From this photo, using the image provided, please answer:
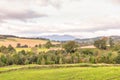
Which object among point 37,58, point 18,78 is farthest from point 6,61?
point 18,78

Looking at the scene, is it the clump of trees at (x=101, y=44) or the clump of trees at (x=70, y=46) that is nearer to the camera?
the clump of trees at (x=70, y=46)

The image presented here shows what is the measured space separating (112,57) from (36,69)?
4862 cm

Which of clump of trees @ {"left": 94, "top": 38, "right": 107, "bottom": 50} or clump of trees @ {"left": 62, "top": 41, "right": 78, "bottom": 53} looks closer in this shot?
clump of trees @ {"left": 62, "top": 41, "right": 78, "bottom": 53}

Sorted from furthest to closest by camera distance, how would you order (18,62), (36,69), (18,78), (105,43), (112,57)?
(105,43)
(18,62)
(112,57)
(36,69)
(18,78)

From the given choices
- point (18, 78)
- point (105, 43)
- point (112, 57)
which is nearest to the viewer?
point (18, 78)

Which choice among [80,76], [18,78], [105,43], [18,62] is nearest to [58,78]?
[80,76]

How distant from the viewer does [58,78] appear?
5478 cm

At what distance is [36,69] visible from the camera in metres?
75.4

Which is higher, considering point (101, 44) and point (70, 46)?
point (101, 44)

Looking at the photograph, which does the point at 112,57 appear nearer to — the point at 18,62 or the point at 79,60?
the point at 79,60

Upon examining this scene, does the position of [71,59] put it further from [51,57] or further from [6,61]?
[6,61]

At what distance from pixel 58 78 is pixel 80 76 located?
5111 millimetres

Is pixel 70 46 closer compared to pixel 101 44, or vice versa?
pixel 70 46

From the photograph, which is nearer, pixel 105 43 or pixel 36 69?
pixel 36 69
